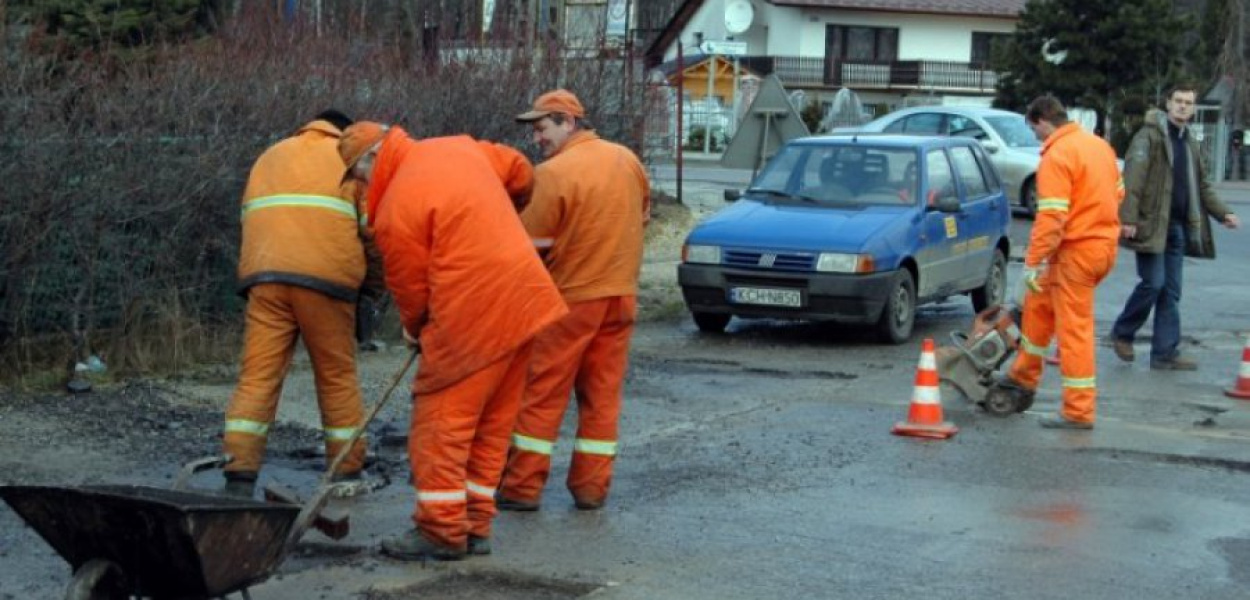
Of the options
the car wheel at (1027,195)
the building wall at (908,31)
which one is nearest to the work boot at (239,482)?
the car wheel at (1027,195)

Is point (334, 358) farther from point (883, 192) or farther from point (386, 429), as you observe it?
point (883, 192)

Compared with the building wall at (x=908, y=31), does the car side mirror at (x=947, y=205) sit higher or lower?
lower

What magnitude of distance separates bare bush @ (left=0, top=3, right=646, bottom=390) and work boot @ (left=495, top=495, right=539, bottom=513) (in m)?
3.36

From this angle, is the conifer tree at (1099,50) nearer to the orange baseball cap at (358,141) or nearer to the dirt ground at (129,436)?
the dirt ground at (129,436)

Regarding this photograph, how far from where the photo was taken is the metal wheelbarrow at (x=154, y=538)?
210 inches

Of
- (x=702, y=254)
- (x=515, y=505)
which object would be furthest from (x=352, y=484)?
(x=702, y=254)

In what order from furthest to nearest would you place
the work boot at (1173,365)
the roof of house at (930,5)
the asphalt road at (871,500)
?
the roof of house at (930,5), the work boot at (1173,365), the asphalt road at (871,500)

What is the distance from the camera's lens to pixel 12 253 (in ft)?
31.1

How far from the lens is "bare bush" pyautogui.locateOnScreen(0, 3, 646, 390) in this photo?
9562 mm

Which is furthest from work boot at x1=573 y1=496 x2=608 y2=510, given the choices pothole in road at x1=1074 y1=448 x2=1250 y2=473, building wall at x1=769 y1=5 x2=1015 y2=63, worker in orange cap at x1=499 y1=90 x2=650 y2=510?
building wall at x1=769 y1=5 x2=1015 y2=63

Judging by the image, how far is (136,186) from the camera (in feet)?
33.2

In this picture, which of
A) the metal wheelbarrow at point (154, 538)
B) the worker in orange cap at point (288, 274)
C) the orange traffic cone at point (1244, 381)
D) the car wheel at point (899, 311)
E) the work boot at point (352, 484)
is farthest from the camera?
the car wheel at point (899, 311)

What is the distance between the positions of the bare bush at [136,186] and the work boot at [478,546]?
12.5 feet

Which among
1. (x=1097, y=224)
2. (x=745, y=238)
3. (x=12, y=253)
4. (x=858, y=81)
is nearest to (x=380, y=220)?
(x=12, y=253)
